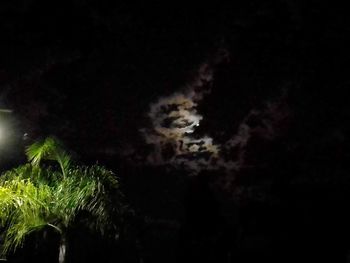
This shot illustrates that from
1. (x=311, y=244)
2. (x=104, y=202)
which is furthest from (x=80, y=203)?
(x=311, y=244)

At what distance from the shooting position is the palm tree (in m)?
7.98

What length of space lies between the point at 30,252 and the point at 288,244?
35.6 ft

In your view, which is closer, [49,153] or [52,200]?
[52,200]

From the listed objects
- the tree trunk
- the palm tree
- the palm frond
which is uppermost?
the palm frond

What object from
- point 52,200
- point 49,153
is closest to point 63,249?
point 52,200

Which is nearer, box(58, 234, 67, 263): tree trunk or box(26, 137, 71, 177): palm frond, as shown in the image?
box(58, 234, 67, 263): tree trunk

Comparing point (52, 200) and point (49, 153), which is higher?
point (49, 153)

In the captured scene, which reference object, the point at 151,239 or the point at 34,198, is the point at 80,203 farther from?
the point at 151,239

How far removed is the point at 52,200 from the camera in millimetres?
8281

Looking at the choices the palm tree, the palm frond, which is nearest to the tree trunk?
the palm tree

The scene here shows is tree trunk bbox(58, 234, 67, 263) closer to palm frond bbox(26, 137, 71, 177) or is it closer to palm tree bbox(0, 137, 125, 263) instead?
palm tree bbox(0, 137, 125, 263)

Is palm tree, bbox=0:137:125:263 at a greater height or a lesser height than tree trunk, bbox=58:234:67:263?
greater

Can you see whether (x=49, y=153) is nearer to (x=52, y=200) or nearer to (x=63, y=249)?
(x=52, y=200)

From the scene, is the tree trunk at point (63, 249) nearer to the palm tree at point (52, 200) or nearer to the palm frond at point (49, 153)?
the palm tree at point (52, 200)
